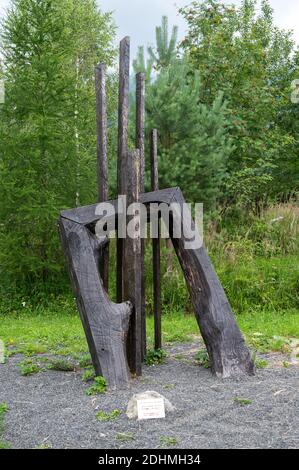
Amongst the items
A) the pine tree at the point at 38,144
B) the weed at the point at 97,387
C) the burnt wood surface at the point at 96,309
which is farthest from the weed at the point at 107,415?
the pine tree at the point at 38,144

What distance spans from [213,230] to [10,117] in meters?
3.96

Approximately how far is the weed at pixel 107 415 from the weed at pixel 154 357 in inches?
58.2

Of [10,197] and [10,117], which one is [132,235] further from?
[10,117]

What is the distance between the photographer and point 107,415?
3955 millimetres

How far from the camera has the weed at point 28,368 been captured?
525 centimetres

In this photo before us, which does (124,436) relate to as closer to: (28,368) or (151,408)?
(151,408)

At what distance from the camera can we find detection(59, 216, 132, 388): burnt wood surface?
15.2 ft

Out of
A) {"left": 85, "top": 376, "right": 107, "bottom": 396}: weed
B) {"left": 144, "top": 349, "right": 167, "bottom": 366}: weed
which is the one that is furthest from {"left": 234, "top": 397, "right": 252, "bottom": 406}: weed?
{"left": 144, "top": 349, "right": 167, "bottom": 366}: weed

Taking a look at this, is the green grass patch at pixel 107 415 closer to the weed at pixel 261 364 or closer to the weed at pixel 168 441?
the weed at pixel 168 441

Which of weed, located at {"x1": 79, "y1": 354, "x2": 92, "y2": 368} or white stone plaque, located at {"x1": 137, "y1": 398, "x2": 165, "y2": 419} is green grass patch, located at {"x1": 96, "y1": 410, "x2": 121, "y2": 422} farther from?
weed, located at {"x1": 79, "y1": 354, "x2": 92, "y2": 368}

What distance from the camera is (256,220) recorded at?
12477 mm

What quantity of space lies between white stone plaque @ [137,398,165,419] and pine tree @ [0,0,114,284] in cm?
582

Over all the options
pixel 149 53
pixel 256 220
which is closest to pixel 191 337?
pixel 256 220
